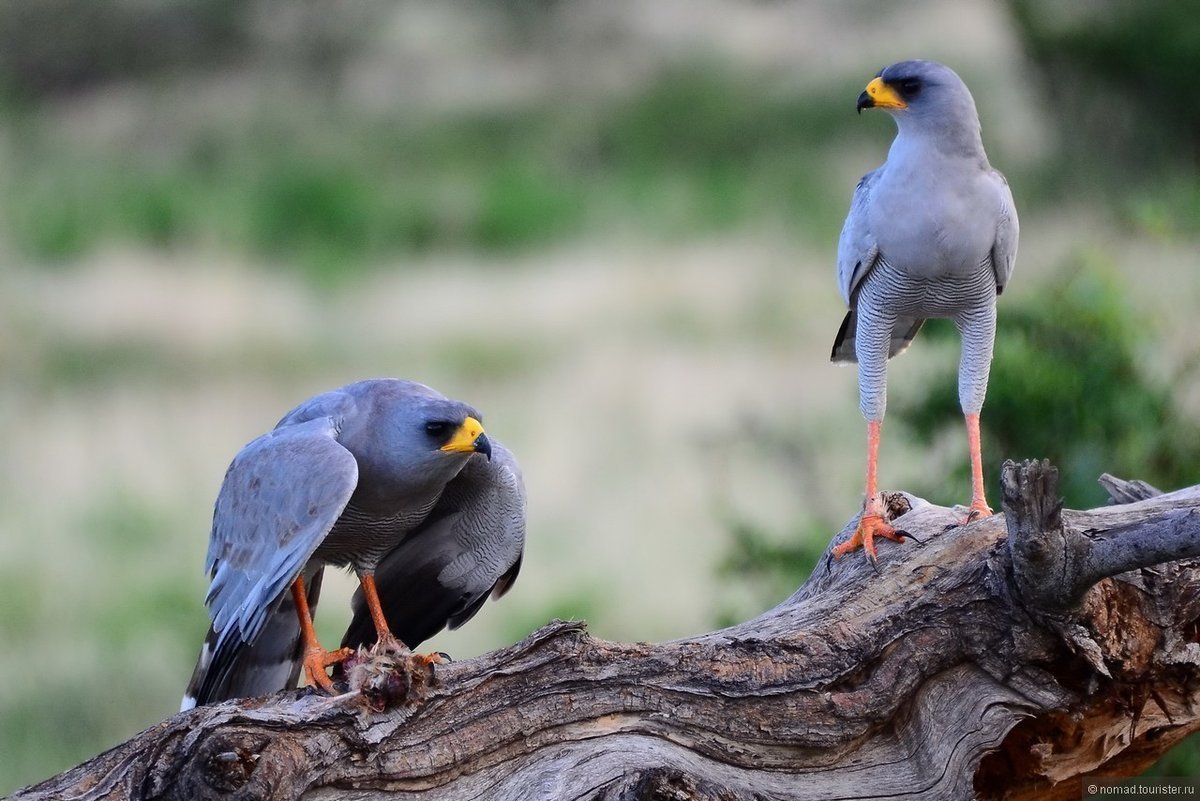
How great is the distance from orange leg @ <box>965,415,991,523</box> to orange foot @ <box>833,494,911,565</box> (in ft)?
0.73

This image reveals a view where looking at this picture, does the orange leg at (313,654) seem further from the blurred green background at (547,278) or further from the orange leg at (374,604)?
the blurred green background at (547,278)

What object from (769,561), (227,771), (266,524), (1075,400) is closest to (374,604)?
(266,524)

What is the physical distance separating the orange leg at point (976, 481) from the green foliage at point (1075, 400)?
7.09 ft

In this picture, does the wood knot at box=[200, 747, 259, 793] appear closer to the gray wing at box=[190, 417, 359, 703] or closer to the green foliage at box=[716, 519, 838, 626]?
the gray wing at box=[190, 417, 359, 703]

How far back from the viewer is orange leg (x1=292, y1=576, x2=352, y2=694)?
3.99 m

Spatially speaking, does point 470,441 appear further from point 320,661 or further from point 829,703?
point 829,703

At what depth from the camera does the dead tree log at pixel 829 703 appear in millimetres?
3393

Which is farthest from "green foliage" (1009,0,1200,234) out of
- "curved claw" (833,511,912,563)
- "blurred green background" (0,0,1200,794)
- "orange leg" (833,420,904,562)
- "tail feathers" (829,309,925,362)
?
"curved claw" (833,511,912,563)

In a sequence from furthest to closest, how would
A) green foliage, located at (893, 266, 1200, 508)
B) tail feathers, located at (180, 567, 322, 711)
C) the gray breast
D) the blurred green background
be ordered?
the blurred green background, green foliage, located at (893, 266, 1200, 508), tail feathers, located at (180, 567, 322, 711), the gray breast

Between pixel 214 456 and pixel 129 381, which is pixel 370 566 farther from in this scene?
pixel 129 381

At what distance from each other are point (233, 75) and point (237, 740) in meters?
18.3

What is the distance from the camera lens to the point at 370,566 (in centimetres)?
455

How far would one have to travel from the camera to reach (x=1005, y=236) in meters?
4.10

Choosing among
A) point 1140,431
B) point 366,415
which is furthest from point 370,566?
point 1140,431
